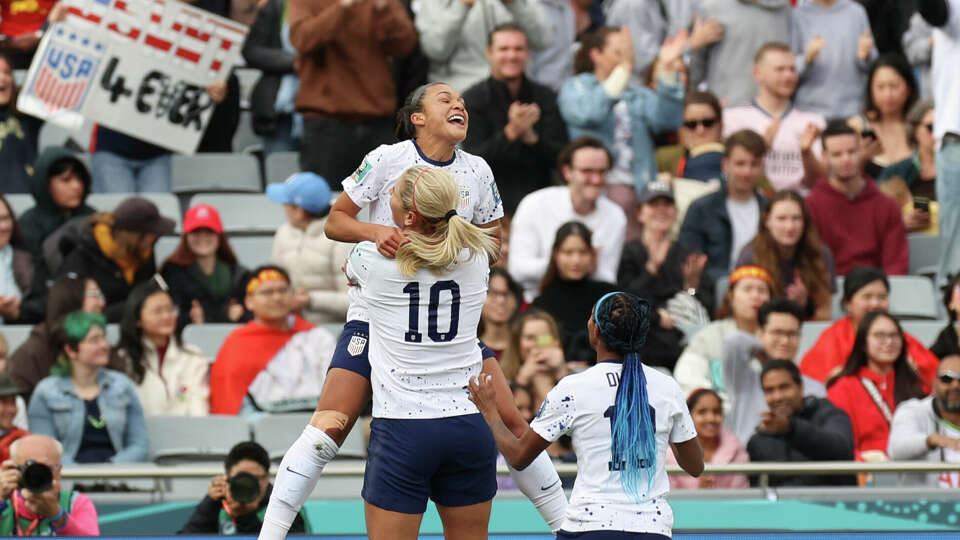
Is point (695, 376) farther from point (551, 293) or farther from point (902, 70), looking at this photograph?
point (902, 70)

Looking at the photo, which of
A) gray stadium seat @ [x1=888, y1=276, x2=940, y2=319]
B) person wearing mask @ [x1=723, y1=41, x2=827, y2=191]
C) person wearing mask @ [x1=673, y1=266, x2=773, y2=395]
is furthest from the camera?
person wearing mask @ [x1=723, y1=41, x2=827, y2=191]

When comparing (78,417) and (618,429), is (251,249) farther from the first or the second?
(618,429)

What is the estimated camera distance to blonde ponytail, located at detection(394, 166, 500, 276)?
16.7 feet

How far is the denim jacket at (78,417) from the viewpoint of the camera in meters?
8.07

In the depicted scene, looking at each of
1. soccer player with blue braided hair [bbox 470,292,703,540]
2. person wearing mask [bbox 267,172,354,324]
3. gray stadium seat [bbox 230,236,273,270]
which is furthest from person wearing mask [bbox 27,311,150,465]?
soccer player with blue braided hair [bbox 470,292,703,540]

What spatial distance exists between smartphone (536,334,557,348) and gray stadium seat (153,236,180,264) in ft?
8.54

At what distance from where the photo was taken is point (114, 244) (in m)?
9.48

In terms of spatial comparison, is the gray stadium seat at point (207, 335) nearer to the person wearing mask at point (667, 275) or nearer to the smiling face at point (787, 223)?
the person wearing mask at point (667, 275)

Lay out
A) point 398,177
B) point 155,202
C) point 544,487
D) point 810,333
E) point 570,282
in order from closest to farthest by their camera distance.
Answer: point 398,177, point 544,487, point 570,282, point 810,333, point 155,202

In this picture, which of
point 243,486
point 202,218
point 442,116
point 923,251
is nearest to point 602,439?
point 442,116

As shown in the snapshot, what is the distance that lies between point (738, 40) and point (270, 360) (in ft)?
13.2

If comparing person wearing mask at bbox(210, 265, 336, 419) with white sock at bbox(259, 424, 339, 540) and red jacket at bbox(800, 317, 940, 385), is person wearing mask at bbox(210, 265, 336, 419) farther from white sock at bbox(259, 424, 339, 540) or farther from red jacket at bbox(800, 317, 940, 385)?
white sock at bbox(259, 424, 339, 540)

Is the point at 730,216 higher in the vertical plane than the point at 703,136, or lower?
lower

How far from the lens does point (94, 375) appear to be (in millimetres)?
8281
